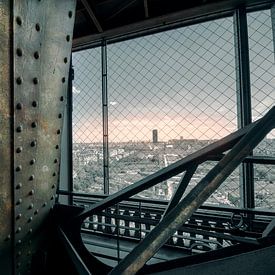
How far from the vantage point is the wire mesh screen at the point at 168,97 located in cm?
353

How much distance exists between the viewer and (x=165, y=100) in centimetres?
375

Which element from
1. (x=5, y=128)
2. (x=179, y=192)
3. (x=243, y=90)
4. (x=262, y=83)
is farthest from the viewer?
(x=243, y=90)

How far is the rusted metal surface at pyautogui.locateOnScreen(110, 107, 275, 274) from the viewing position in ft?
2.34

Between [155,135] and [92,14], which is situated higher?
[92,14]

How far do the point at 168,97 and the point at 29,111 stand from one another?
322 cm

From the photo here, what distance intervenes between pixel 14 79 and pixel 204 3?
12.2 ft

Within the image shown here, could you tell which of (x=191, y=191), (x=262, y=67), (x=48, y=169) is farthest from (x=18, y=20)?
(x=262, y=67)

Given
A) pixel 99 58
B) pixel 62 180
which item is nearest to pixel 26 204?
pixel 62 180

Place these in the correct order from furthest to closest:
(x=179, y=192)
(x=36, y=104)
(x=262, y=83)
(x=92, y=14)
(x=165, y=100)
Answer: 1. (x=92, y=14)
2. (x=165, y=100)
3. (x=262, y=83)
4. (x=179, y=192)
5. (x=36, y=104)

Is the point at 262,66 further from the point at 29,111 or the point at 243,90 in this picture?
the point at 29,111

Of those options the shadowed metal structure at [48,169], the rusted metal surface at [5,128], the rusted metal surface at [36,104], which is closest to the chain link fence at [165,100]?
the shadowed metal structure at [48,169]

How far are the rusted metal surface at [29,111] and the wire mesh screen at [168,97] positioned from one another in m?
2.65

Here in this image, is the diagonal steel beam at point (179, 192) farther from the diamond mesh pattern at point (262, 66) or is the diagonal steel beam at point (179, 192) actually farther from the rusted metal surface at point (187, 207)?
the diamond mesh pattern at point (262, 66)

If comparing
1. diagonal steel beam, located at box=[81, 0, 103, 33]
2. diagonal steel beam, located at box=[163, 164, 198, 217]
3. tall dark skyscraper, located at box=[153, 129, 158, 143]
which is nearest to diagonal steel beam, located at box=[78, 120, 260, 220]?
diagonal steel beam, located at box=[163, 164, 198, 217]
